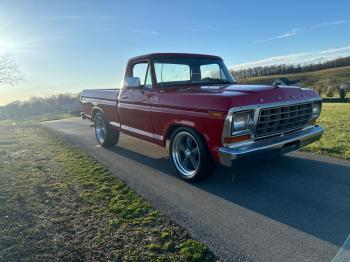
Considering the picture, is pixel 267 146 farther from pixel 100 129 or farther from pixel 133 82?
pixel 100 129

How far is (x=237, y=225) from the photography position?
3.46 metres

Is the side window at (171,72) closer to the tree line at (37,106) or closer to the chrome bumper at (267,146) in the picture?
the chrome bumper at (267,146)

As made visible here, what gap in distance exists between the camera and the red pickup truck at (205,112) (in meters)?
4.17

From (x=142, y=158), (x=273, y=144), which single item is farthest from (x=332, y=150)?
(x=142, y=158)

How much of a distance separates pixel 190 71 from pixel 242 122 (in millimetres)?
2384

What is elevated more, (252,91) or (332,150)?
(252,91)

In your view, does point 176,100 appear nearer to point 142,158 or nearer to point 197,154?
point 197,154

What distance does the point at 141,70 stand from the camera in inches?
252

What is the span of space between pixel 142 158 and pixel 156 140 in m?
1.19

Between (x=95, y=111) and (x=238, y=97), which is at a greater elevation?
(x=238, y=97)

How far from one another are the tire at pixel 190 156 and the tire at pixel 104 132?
10.00 ft

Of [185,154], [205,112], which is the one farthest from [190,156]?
[205,112]

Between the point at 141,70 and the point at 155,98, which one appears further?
the point at 141,70

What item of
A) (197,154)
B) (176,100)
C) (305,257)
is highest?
(176,100)
